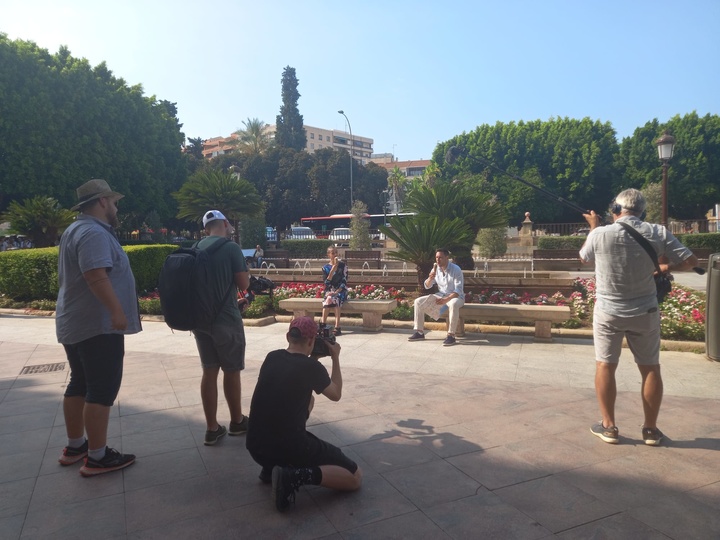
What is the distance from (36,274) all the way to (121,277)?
10245 millimetres

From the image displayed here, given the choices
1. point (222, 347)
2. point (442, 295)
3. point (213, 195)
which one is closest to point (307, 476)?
point (222, 347)

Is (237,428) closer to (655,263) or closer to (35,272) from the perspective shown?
(655,263)

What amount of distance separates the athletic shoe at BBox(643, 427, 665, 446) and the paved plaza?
0.06 metres

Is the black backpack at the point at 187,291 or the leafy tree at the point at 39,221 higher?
the leafy tree at the point at 39,221

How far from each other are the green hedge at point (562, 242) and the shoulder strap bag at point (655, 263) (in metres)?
22.6

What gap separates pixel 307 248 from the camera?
98.1 ft

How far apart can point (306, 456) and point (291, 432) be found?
157mm

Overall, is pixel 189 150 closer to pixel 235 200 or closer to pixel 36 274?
pixel 235 200

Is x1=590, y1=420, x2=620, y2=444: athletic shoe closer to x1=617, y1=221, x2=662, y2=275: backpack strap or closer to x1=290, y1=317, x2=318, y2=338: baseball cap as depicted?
x1=617, y1=221, x2=662, y2=275: backpack strap

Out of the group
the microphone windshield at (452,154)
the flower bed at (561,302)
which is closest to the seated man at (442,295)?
the flower bed at (561,302)

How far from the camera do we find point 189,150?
169 ft

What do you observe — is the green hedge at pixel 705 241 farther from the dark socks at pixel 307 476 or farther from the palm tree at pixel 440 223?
the dark socks at pixel 307 476

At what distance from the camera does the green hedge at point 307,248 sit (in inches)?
1160

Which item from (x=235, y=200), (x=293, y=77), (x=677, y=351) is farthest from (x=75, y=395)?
(x=293, y=77)
